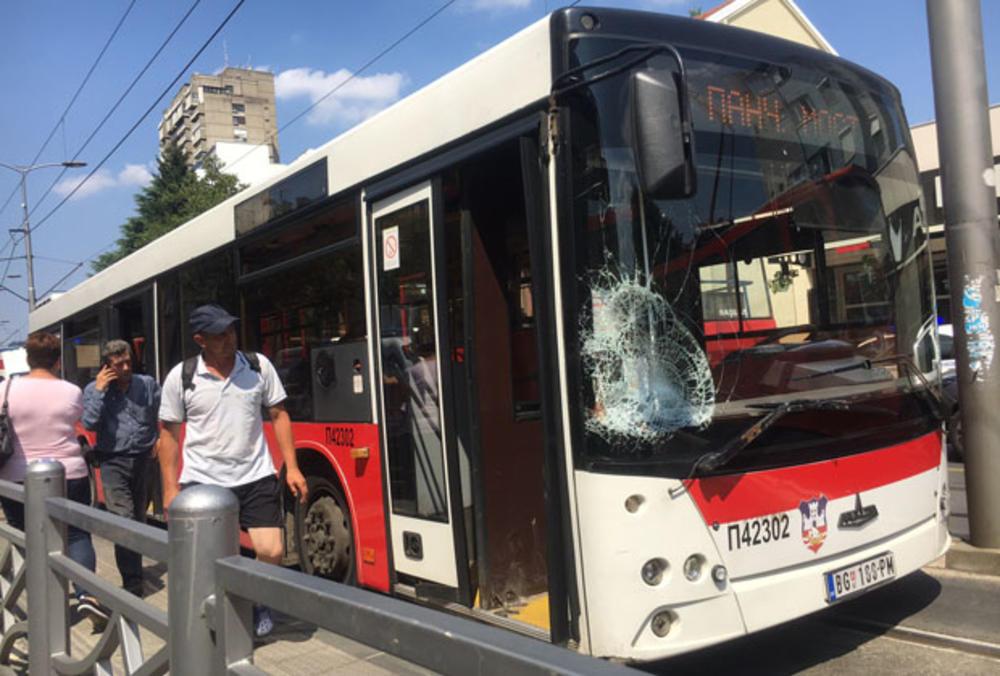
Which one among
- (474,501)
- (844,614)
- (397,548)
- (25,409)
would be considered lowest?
(844,614)

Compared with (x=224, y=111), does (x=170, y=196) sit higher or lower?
lower

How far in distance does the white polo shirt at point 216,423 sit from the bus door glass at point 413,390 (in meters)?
0.79

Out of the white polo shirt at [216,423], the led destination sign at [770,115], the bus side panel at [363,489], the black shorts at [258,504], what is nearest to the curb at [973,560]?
the led destination sign at [770,115]

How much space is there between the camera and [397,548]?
4.89 metres

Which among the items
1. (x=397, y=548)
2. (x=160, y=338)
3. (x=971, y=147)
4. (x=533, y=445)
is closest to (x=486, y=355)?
(x=533, y=445)

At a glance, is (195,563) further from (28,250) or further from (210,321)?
(28,250)

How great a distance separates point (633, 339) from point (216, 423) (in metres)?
2.33

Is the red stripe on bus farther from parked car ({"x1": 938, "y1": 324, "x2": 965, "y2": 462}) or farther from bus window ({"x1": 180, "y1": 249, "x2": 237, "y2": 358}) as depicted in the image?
parked car ({"x1": 938, "y1": 324, "x2": 965, "y2": 462})

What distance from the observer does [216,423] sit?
4.49 metres

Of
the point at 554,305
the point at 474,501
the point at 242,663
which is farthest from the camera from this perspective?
the point at 474,501

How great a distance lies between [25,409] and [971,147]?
249 inches

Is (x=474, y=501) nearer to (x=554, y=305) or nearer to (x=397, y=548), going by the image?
(x=397, y=548)

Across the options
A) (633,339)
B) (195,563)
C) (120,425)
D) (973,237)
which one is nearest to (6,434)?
(120,425)

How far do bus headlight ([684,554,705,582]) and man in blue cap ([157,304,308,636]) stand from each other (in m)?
2.23
